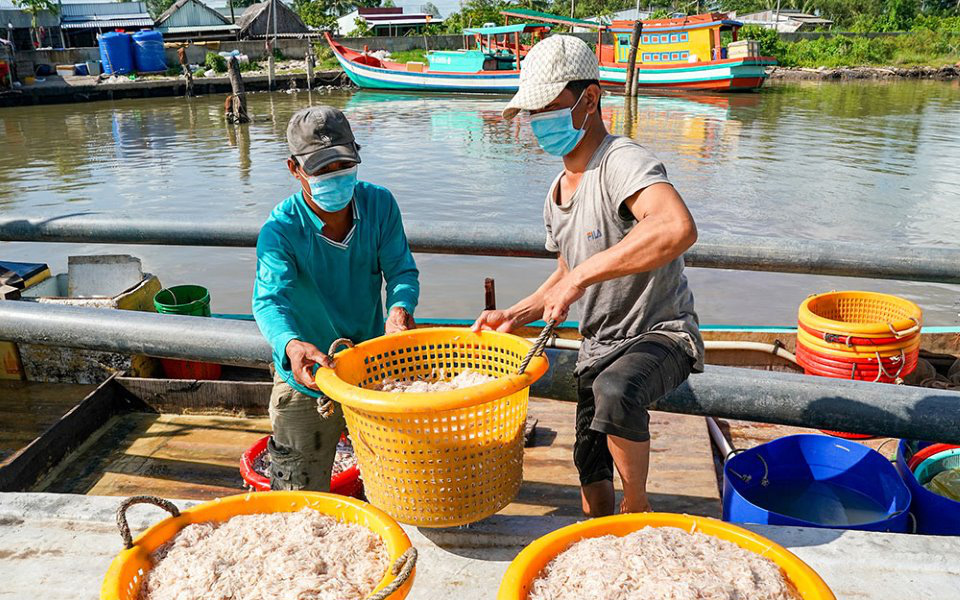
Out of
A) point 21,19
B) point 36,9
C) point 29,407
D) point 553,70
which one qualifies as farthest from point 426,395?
point 36,9

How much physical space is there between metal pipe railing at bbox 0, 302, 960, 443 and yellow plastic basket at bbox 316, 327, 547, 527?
38cm

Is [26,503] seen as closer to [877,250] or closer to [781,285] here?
[877,250]

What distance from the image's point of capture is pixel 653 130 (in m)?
25.6

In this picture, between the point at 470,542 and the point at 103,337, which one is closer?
the point at 470,542

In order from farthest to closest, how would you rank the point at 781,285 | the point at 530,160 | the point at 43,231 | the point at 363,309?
the point at 530,160 < the point at 781,285 < the point at 43,231 < the point at 363,309

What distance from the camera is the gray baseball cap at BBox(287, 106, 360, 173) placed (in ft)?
8.36

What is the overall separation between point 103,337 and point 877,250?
11.8 ft

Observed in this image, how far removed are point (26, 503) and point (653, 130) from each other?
25286mm

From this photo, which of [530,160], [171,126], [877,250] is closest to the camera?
[877,250]

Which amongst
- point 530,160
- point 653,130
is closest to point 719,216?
point 530,160

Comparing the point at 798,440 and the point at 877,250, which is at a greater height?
the point at 877,250

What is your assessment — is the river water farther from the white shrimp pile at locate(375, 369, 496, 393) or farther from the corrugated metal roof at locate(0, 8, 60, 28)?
the corrugated metal roof at locate(0, 8, 60, 28)

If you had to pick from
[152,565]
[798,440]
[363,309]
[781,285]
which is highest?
[363,309]

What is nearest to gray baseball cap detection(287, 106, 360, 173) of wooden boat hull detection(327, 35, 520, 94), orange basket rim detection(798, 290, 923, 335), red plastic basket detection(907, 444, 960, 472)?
red plastic basket detection(907, 444, 960, 472)
